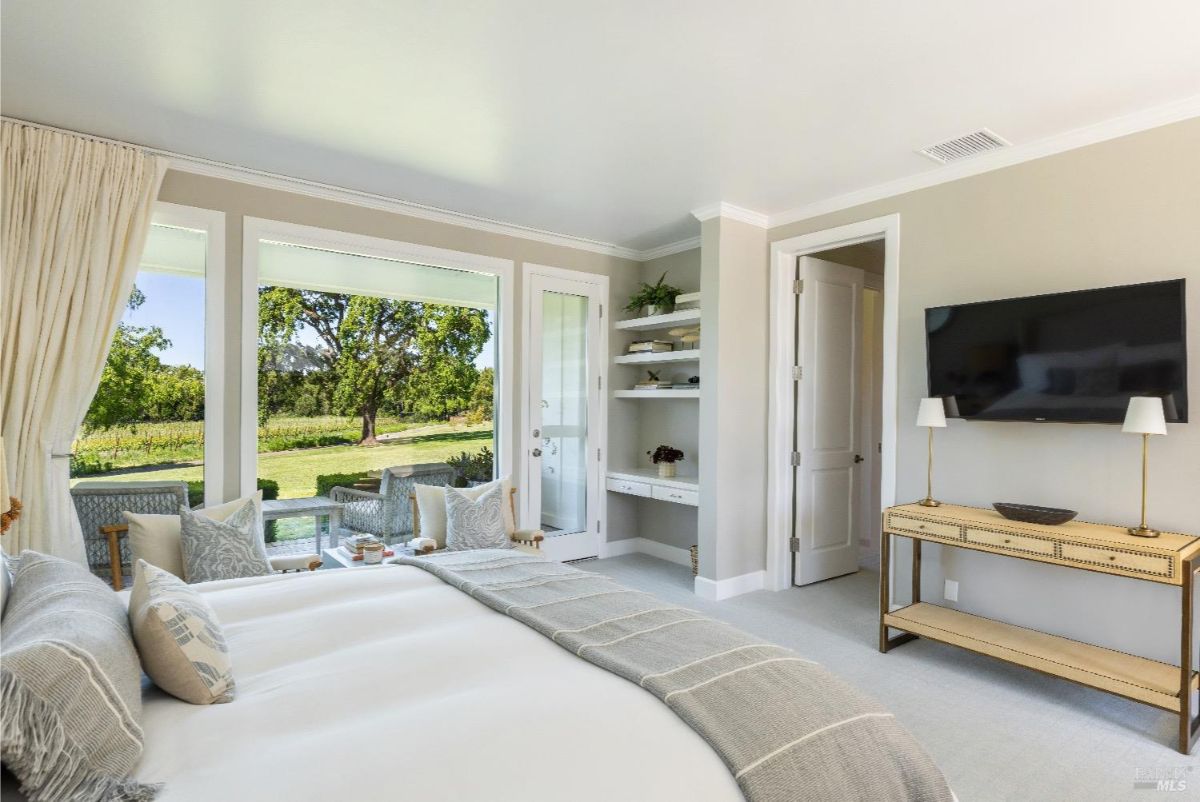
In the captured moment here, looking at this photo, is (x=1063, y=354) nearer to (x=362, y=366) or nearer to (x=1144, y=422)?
(x=1144, y=422)

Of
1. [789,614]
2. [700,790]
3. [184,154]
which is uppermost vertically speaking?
[184,154]

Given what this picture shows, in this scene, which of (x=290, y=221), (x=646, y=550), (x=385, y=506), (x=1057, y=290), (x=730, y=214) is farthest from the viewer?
(x=646, y=550)

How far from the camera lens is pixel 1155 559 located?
8.04 feet

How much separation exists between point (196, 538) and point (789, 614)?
3300mm

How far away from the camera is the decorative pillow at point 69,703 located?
3.44ft

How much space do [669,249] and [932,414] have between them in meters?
2.67

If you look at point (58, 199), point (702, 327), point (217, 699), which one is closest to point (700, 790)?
point (217, 699)

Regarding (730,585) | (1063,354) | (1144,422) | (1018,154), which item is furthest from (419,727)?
(1018,154)

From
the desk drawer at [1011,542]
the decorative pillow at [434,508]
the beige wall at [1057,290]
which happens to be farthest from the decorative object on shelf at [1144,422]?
the decorative pillow at [434,508]

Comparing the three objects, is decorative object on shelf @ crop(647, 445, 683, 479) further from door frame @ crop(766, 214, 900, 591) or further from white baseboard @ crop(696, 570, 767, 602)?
white baseboard @ crop(696, 570, 767, 602)

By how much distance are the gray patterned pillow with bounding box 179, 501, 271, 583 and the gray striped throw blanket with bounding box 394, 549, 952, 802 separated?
160 cm

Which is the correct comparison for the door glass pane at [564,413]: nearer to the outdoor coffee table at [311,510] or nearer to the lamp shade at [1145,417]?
the outdoor coffee table at [311,510]

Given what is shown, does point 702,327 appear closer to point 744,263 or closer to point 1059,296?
point 744,263

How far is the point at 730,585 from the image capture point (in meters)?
4.30
